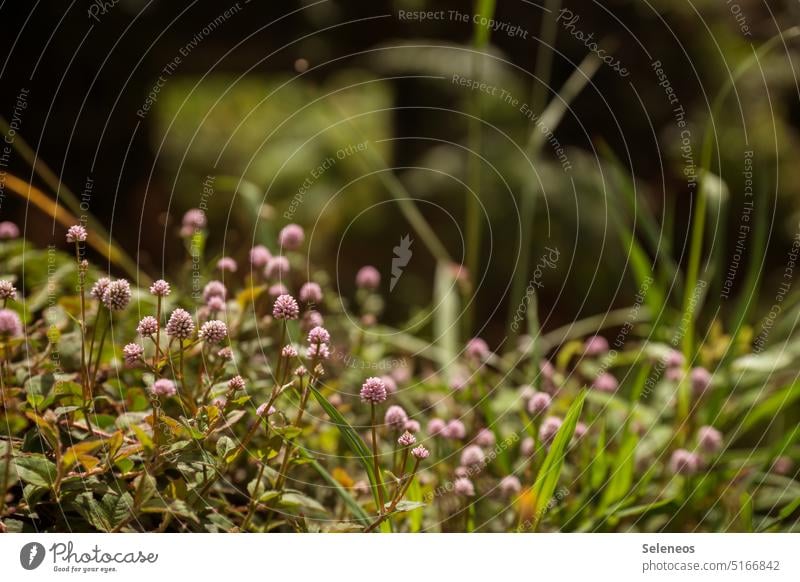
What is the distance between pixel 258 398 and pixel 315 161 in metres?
1.68

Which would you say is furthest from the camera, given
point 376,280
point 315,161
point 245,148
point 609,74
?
point 245,148

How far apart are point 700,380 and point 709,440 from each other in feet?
0.26

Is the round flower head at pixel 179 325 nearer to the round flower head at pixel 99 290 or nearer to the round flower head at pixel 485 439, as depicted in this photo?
the round flower head at pixel 99 290

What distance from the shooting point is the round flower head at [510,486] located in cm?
72

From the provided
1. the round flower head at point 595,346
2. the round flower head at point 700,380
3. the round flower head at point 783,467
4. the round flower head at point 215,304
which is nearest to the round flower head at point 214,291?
the round flower head at point 215,304

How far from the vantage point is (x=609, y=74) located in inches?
66.1

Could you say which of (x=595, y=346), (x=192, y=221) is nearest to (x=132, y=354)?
(x=192, y=221)

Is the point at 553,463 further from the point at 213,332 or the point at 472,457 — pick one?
the point at 213,332

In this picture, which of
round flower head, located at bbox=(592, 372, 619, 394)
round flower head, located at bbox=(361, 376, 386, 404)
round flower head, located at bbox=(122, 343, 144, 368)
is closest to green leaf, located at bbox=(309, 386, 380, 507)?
round flower head, located at bbox=(361, 376, 386, 404)
